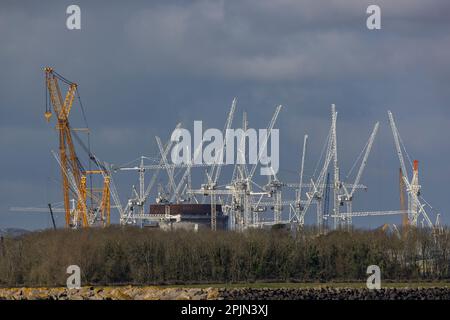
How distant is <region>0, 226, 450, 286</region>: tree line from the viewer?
353ft

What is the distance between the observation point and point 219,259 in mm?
111562

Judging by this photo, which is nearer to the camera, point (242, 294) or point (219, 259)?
point (242, 294)

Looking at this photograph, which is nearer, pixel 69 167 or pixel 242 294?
pixel 242 294

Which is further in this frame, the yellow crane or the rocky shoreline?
the yellow crane

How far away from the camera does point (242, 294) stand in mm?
82062

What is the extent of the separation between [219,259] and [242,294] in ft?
96.9

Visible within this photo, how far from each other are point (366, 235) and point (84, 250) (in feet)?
79.7

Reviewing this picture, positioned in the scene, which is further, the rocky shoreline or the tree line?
the tree line

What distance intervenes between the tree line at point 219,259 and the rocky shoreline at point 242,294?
17.9 meters

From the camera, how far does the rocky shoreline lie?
80.1 meters

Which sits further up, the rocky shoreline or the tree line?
the tree line

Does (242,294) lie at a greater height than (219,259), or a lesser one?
lesser

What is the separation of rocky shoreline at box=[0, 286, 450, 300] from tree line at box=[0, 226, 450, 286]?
17943 mm
